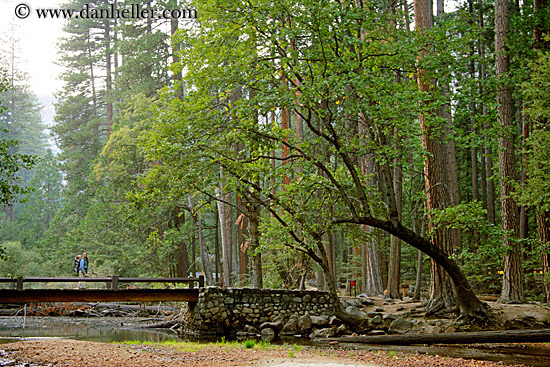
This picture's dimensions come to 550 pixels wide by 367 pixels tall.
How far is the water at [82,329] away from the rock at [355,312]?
507cm

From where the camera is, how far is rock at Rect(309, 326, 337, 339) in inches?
532

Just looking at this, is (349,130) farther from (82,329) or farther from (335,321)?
(82,329)

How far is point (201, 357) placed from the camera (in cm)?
905

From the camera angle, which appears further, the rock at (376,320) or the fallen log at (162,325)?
the fallen log at (162,325)

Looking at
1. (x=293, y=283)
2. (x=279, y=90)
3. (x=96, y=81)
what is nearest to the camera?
(x=279, y=90)

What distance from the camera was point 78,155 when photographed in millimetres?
33750

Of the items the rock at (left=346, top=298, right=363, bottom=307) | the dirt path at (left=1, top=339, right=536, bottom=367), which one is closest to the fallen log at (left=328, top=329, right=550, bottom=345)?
the dirt path at (left=1, top=339, right=536, bottom=367)

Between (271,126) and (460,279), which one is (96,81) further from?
(460,279)

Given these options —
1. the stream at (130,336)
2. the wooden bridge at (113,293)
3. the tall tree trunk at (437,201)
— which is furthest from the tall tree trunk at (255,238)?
the tall tree trunk at (437,201)

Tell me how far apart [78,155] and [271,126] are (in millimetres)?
24851

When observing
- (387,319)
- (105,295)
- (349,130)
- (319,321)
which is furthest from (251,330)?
(349,130)

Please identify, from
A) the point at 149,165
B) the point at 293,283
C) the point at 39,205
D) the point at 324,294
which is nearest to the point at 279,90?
the point at 324,294

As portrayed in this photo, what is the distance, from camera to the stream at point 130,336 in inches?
368

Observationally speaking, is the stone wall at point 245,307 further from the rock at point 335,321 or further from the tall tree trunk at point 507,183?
the tall tree trunk at point 507,183
